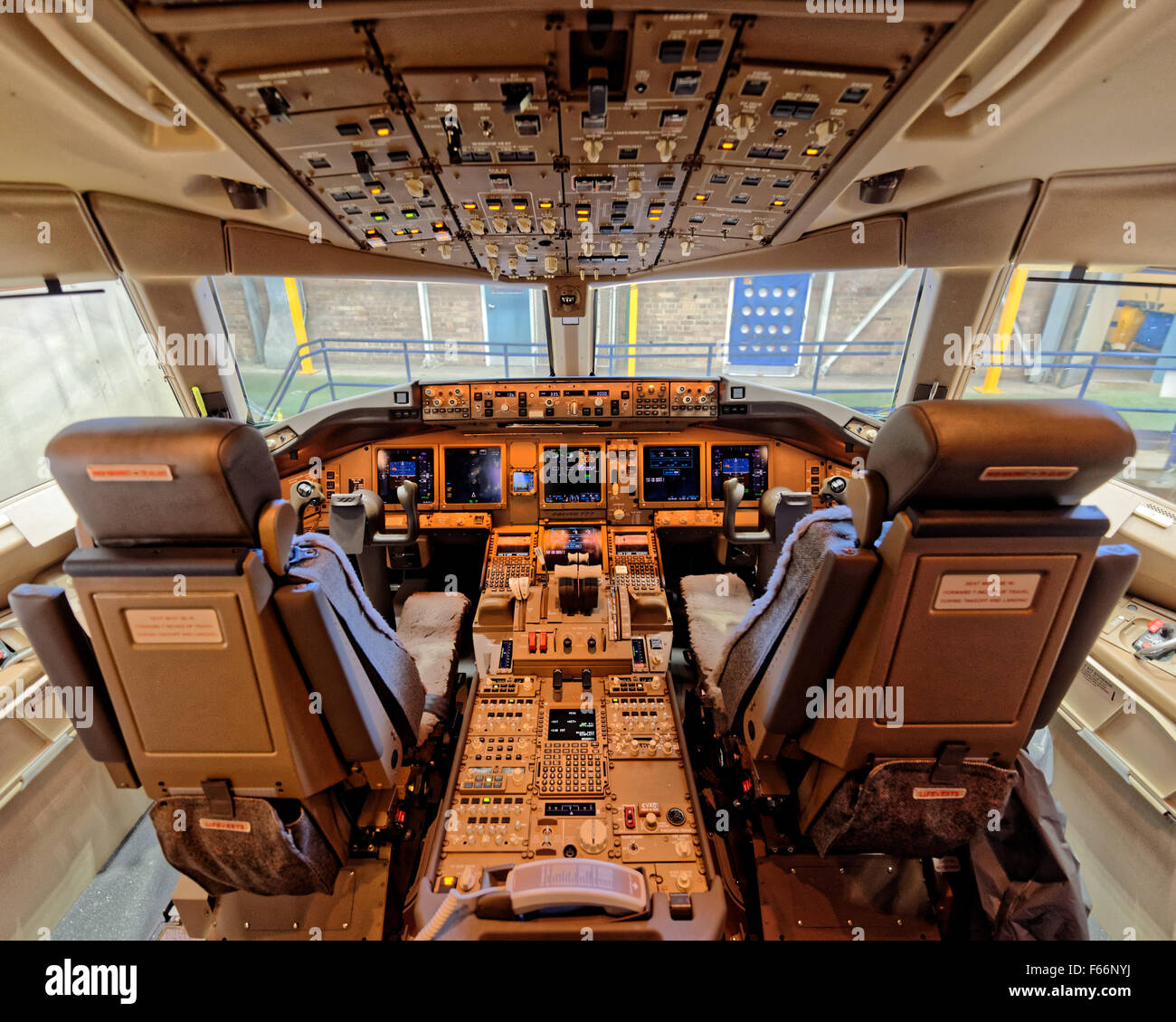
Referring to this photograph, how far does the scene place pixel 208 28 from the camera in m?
1.14

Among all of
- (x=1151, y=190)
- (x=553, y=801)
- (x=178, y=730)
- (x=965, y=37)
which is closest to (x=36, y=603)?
(x=178, y=730)

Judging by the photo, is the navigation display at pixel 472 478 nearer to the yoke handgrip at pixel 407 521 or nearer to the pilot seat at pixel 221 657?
the yoke handgrip at pixel 407 521

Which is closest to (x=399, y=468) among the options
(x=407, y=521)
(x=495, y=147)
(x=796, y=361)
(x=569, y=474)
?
(x=407, y=521)

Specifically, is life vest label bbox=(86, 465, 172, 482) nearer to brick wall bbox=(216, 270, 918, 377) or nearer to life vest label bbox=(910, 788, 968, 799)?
life vest label bbox=(910, 788, 968, 799)

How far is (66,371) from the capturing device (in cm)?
345

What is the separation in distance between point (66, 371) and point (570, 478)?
3154mm

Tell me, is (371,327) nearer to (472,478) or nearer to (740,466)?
(472,478)

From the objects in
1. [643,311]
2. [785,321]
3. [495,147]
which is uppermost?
[495,147]

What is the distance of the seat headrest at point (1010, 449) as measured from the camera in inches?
43.4

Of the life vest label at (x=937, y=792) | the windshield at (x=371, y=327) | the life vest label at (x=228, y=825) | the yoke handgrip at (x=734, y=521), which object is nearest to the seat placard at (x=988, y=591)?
the life vest label at (x=937, y=792)

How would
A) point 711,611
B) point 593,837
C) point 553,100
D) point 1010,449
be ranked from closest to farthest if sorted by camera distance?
point 1010,449, point 553,100, point 593,837, point 711,611

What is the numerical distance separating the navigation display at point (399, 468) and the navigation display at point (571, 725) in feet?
5.99

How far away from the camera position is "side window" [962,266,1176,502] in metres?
2.90

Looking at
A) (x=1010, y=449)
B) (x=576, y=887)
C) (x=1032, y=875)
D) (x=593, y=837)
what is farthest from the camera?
(x=593, y=837)
